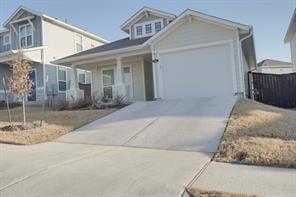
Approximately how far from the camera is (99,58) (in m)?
19.5

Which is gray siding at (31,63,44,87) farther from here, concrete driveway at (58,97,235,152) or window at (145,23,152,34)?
concrete driveway at (58,97,235,152)

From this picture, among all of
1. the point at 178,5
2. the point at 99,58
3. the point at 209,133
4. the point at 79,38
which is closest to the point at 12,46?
the point at 79,38

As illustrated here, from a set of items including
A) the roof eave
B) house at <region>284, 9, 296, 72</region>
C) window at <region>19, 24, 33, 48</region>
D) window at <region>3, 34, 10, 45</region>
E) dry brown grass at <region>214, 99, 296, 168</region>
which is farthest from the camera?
window at <region>3, 34, 10, 45</region>

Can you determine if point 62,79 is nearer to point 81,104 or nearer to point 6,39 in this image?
point 6,39

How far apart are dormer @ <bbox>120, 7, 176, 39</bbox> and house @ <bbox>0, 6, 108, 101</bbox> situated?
599 centimetres

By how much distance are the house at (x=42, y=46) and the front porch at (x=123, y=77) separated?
3.35 m

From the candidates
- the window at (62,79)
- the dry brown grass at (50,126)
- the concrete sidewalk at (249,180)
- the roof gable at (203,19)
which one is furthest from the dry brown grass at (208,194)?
the window at (62,79)

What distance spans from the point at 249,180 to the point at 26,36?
75.8ft

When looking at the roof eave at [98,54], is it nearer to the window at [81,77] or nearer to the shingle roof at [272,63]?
the window at [81,77]

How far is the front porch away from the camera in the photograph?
20156 mm

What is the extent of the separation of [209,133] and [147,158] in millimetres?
2758

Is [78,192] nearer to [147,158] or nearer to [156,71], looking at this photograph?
[147,158]

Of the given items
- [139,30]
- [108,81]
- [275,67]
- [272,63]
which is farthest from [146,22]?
[272,63]

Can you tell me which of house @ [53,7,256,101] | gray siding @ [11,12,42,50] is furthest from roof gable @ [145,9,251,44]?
gray siding @ [11,12,42,50]
